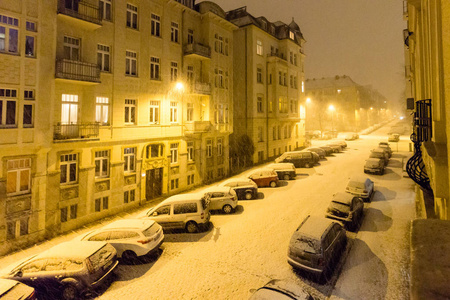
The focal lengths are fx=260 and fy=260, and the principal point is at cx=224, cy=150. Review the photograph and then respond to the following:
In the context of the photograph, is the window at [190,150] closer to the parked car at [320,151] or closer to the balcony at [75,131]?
Answer: the balcony at [75,131]

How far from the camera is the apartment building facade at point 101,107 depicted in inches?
520

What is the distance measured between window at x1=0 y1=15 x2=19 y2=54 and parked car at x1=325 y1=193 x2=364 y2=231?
18.4m

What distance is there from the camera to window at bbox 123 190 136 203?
60.8 ft

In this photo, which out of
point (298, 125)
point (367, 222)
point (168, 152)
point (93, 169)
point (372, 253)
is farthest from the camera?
point (298, 125)

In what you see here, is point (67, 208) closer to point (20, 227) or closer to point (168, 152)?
point (20, 227)

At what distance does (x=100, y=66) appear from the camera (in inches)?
666

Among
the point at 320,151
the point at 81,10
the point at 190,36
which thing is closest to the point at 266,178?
the point at 190,36

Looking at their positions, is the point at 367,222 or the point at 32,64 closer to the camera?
the point at 32,64

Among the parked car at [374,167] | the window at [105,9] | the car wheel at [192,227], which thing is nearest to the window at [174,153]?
the car wheel at [192,227]

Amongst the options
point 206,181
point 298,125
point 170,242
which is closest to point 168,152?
point 206,181

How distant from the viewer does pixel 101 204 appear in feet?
55.8

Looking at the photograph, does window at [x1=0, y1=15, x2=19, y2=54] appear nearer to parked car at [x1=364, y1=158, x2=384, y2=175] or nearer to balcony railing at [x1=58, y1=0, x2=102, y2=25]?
balcony railing at [x1=58, y1=0, x2=102, y2=25]

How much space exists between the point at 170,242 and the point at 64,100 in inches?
408

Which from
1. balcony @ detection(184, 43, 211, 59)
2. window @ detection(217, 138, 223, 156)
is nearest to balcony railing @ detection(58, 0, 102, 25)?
balcony @ detection(184, 43, 211, 59)
